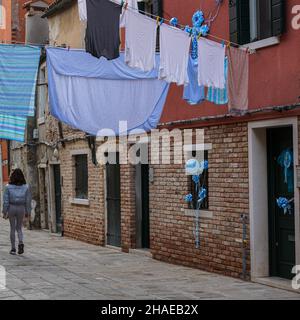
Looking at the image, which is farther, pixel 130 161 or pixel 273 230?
pixel 130 161

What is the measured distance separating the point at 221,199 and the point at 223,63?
2551 mm

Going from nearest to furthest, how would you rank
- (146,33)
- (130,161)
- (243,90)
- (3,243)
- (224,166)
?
(146,33), (243,90), (224,166), (130,161), (3,243)

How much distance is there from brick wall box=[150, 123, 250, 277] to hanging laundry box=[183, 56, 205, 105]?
0.92 metres

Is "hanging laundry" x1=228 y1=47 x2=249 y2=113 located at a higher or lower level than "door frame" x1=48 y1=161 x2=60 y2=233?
higher

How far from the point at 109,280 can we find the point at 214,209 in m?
2.16

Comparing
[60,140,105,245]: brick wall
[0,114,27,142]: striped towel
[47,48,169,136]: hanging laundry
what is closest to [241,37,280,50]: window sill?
[47,48,169,136]: hanging laundry

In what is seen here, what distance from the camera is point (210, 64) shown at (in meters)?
9.41

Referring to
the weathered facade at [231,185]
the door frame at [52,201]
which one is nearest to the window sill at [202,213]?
the weathered facade at [231,185]

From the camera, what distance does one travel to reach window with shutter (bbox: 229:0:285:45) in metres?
9.85

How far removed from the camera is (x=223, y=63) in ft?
31.1

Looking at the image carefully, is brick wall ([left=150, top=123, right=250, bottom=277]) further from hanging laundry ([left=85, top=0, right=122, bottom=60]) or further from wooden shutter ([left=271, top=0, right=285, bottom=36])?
hanging laundry ([left=85, top=0, right=122, bottom=60])

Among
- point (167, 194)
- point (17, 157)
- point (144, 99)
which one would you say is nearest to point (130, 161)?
point (167, 194)

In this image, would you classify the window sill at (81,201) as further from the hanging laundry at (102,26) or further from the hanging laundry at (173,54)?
the hanging laundry at (102,26)

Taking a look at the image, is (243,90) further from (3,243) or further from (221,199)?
(3,243)
